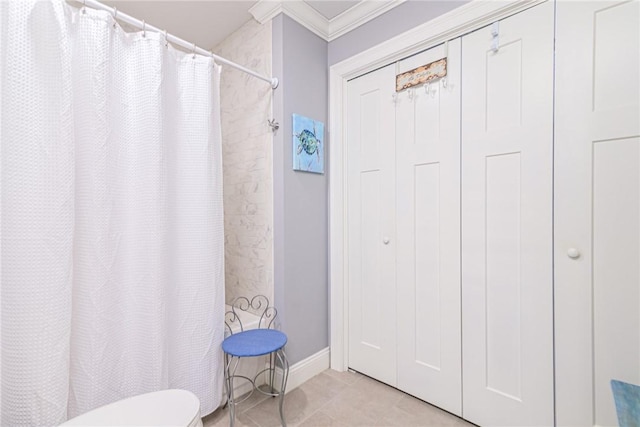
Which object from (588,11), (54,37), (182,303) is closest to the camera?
(54,37)

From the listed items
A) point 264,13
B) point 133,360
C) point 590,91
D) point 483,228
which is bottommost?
point 133,360

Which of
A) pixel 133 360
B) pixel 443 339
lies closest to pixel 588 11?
pixel 443 339

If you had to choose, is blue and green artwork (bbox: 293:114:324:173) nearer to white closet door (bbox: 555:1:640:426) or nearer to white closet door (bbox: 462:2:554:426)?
white closet door (bbox: 462:2:554:426)

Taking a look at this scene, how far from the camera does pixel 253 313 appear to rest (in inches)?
75.8

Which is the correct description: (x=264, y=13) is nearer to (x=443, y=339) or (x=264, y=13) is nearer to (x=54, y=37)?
(x=54, y=37)

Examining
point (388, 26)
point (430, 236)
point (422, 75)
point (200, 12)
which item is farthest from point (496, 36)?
point (200, 12)

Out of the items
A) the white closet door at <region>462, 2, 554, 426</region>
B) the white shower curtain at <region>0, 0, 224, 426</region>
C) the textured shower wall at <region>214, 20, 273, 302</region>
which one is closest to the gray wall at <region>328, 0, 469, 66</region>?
the white closet door at <region>462, 2, 554, 426</region>

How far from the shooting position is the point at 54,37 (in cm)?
103

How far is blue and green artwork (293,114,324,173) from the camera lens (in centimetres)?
180

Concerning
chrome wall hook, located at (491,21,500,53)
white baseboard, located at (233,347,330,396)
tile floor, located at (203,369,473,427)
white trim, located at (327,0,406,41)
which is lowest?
tile floor, located at (203,369,473,427)

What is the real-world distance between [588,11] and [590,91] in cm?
32

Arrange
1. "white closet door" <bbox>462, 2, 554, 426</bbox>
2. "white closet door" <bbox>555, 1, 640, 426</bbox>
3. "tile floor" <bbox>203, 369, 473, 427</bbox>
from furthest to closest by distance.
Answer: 1. "tile floor" <bbox>203, 369, 473, 427</bbox>
2. "white closet door" <bbox>462, 2, 554, 426</bbox>
3. "white closet door" <bbox>555, 1, 640, 426</bbox>

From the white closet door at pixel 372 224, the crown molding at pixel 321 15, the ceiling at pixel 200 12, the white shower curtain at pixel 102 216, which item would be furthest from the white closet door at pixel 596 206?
the white shower curtain at pixel 102 216

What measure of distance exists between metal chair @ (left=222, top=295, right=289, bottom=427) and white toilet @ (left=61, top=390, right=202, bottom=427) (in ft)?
1.18
